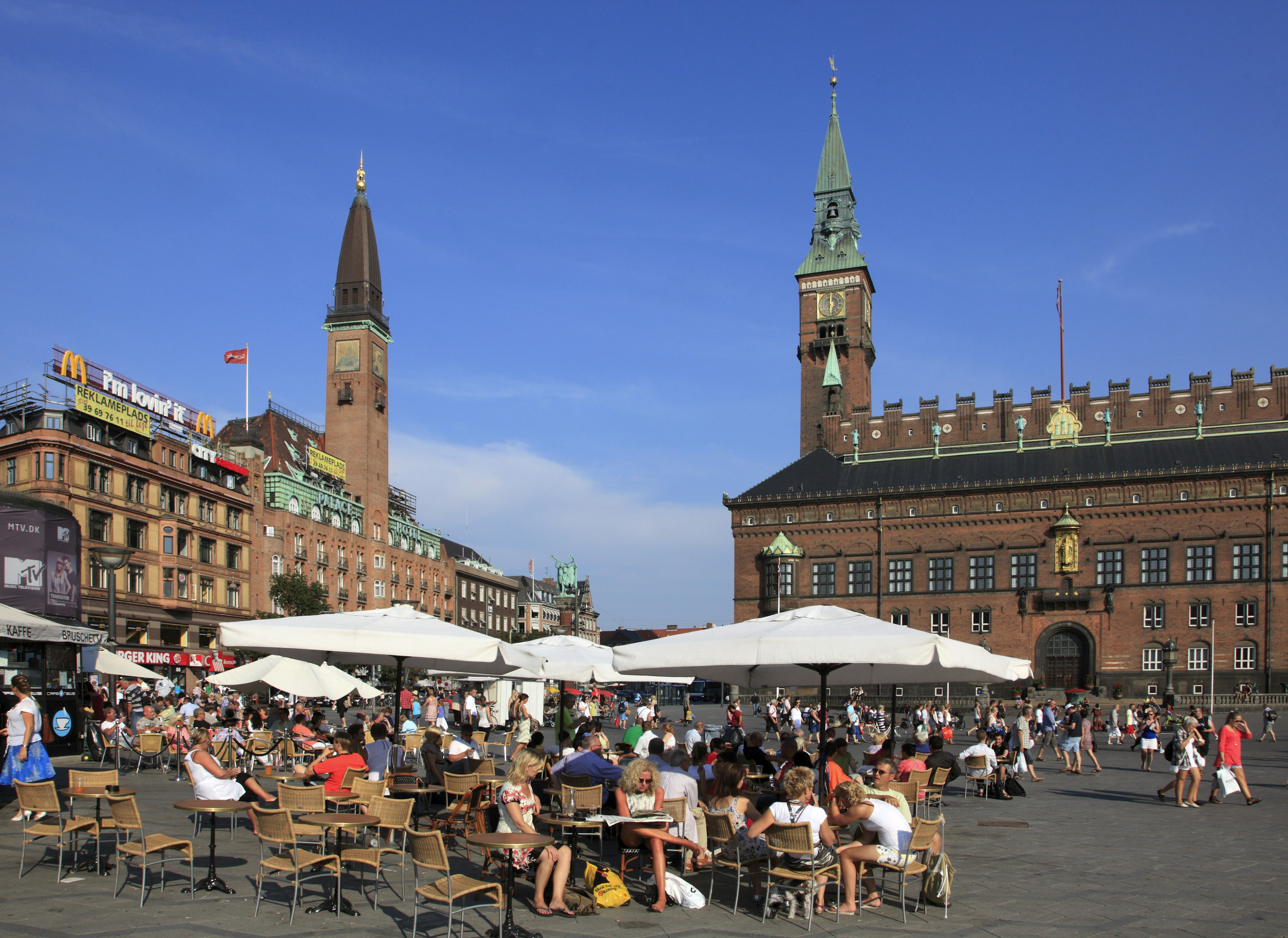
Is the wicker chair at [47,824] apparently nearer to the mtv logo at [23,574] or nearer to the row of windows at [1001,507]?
the mtv logo at [23,574]

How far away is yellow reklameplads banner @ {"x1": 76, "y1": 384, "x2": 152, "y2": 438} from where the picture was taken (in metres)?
48.7

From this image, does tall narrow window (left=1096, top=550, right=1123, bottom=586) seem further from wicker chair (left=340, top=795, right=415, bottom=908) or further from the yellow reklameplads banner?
wicker chair (left=340, top=795, right=415, bottom=908)

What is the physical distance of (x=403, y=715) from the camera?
1224 inches

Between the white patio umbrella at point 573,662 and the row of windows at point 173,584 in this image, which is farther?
the row of windows at point 173,584

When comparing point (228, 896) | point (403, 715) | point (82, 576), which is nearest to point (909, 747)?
point (228, 896)

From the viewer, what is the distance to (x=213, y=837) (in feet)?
29.8

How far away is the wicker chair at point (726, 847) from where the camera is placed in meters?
9.26

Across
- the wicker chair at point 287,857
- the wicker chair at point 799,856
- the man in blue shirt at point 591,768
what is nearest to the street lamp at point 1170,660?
the man in blue shirt at point 591,768

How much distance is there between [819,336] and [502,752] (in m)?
56.2

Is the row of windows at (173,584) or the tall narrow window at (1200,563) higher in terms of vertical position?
the tall narrow window at (1200,563)

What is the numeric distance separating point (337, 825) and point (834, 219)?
261 ft

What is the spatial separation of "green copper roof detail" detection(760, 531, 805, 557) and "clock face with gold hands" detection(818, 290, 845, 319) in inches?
727

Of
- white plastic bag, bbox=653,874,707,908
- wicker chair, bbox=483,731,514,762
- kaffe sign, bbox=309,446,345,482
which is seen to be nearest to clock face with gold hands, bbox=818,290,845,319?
kaffe sign, bbox=309,446,345,482

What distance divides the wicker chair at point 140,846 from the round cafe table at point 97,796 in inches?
5.6
